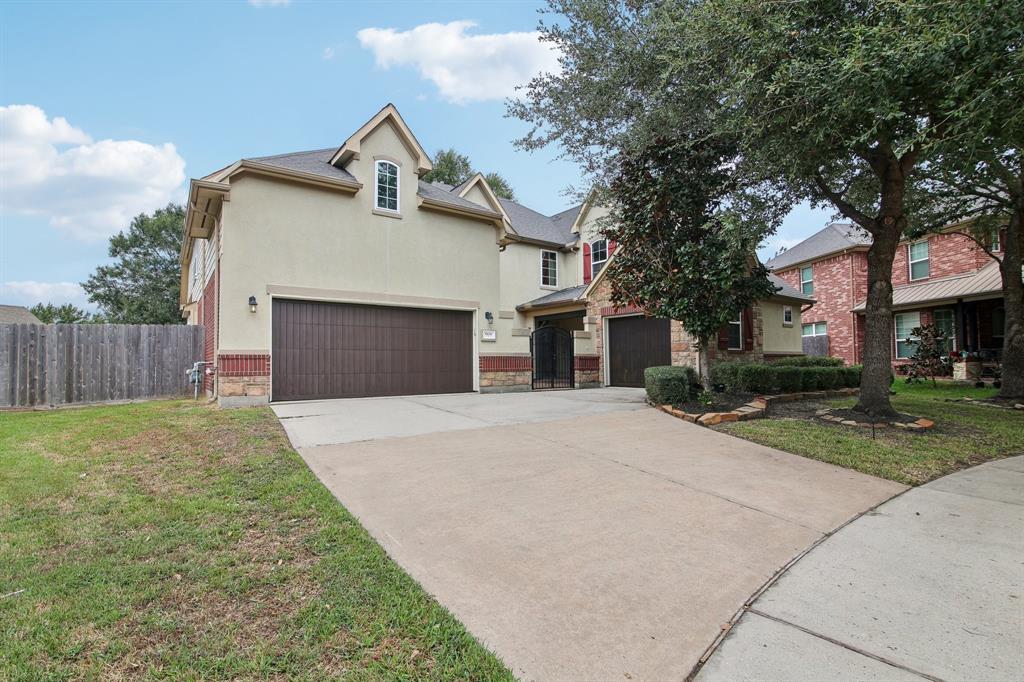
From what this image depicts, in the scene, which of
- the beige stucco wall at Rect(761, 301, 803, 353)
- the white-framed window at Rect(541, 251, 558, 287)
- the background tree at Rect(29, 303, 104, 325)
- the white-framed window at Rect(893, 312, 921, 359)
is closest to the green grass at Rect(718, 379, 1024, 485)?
the beige stucco wall at Rect(761, 301, 803, 353)

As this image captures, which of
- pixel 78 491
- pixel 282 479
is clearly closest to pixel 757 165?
pixel 282 479

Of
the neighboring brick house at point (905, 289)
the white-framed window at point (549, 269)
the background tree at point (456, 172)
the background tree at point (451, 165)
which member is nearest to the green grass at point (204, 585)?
the neighboring brick house at point (905, 289)

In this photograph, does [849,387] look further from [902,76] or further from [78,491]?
[78,491]

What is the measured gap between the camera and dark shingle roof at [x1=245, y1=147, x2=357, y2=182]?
11.0 meters

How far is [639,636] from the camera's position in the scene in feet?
7.65

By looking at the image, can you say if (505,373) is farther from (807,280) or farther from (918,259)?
(807,280)

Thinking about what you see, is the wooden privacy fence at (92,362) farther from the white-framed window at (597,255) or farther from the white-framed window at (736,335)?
the white-framed window at (736,335)

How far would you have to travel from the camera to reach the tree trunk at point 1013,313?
1099 centimetres

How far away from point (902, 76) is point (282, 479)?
308 inches

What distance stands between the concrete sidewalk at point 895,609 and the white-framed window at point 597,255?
14822 millimetres

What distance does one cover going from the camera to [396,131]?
12344mm

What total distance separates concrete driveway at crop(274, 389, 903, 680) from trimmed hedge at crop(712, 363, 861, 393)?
357 cm

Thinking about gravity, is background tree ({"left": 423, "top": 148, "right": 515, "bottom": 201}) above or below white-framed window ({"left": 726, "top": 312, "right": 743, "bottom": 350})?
above

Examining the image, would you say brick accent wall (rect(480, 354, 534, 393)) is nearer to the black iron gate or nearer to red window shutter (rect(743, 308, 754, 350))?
the black iron gate
